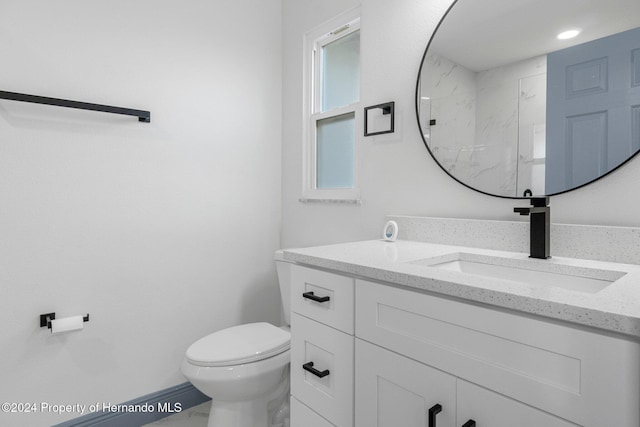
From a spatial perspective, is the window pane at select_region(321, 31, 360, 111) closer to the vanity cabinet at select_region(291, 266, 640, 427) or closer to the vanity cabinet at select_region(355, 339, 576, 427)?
the vanity cabinet at select_region(291, 266, 640, 427)

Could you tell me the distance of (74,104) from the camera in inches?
60.8

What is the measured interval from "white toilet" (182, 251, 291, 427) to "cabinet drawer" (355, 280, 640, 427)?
74 cm

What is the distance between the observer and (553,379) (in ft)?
2.13

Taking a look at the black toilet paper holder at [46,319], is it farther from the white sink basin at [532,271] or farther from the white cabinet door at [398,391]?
the white sink basin at [532,271]

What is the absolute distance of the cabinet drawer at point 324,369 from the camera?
1041mm

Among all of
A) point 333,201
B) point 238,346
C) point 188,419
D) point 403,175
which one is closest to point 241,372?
point 238,346

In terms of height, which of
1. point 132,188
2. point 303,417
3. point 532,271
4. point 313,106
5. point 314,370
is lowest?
point 303,417

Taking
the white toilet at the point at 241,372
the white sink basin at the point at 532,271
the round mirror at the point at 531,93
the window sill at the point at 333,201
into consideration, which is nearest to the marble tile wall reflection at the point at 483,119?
the round mirror at the point at 531,93

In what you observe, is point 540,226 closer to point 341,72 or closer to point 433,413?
point 433,413

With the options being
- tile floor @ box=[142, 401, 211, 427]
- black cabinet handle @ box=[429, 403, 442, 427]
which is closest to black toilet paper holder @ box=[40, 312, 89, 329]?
tile floor @ box=[142, 401, 211, 427]

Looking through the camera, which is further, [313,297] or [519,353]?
[313,297]

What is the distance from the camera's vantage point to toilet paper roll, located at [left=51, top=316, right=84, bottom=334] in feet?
4.91

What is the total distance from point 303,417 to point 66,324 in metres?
1.07

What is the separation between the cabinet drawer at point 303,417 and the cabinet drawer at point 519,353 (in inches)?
15.1
